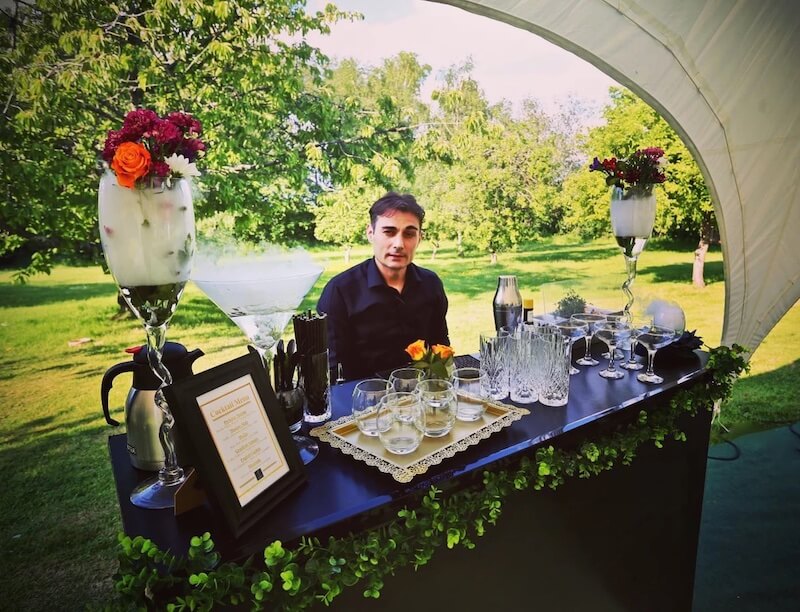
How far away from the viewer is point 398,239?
224cm

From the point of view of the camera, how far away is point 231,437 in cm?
82

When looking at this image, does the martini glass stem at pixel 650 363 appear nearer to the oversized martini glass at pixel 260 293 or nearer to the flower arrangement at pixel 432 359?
the flower arrangement at pixel 432 359

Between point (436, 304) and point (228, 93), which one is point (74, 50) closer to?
point (228, 93)

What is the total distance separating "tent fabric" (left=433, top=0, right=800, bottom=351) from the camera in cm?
231

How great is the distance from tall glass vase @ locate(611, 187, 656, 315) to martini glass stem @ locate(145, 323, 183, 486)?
1.79m

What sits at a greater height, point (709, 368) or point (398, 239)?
point (398, 239)

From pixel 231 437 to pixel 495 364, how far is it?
80 cm

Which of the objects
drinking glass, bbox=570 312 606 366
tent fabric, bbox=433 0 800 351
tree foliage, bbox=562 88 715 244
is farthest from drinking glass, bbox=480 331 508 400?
tree foliage, bbox=562 88 715 244

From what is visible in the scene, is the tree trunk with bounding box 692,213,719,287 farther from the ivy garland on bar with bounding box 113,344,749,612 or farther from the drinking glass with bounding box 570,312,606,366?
the ivy garland on bar with bounding box 113,344,749,612

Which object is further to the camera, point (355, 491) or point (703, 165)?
point (703, 165)

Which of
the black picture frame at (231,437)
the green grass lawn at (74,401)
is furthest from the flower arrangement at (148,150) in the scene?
the green grass lawn at (74,401)

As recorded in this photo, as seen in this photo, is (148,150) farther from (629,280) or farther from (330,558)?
(629,280)

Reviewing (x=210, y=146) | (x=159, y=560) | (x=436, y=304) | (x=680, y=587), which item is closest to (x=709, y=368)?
(x=680, y=587)

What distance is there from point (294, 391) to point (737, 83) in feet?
9.53
